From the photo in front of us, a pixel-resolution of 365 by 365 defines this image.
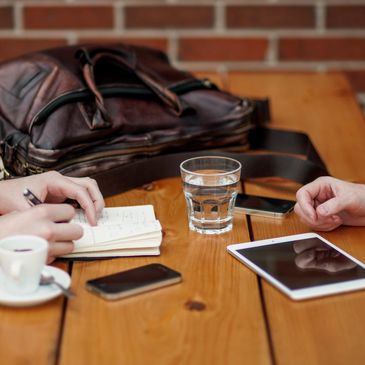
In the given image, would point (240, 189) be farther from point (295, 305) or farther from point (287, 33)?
point (287, 33)

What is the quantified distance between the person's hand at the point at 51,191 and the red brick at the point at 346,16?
163cm

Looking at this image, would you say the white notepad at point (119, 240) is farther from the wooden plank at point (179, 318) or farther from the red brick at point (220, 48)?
the red brick at point (220, 48)

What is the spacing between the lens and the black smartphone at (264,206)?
1396 millimetres

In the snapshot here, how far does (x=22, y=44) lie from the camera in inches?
108

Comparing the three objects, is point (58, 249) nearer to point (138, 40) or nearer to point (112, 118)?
point (112, 118)

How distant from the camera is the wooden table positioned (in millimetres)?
925

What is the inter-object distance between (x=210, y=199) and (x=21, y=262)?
1.33ft

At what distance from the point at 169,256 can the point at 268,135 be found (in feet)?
2.35

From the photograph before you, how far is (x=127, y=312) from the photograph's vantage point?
3.35 feet

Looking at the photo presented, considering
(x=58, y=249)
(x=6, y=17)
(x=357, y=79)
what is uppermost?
(x=6, y=17)

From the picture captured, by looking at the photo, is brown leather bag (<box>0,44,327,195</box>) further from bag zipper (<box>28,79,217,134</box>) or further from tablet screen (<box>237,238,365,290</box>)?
tablet screen (<box>237,238,365,290</box>)

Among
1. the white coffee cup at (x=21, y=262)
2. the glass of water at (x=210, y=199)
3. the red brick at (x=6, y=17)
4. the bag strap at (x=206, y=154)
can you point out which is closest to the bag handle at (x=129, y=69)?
the bag strap at (x=206, y=154)

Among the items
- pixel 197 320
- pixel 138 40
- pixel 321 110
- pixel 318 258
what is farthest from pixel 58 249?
pixel 138 40

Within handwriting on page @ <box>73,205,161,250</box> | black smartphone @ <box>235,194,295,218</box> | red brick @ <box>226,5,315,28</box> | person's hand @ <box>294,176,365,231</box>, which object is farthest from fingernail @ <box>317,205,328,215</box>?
red brick @ <box>226,5,315,28</box>
